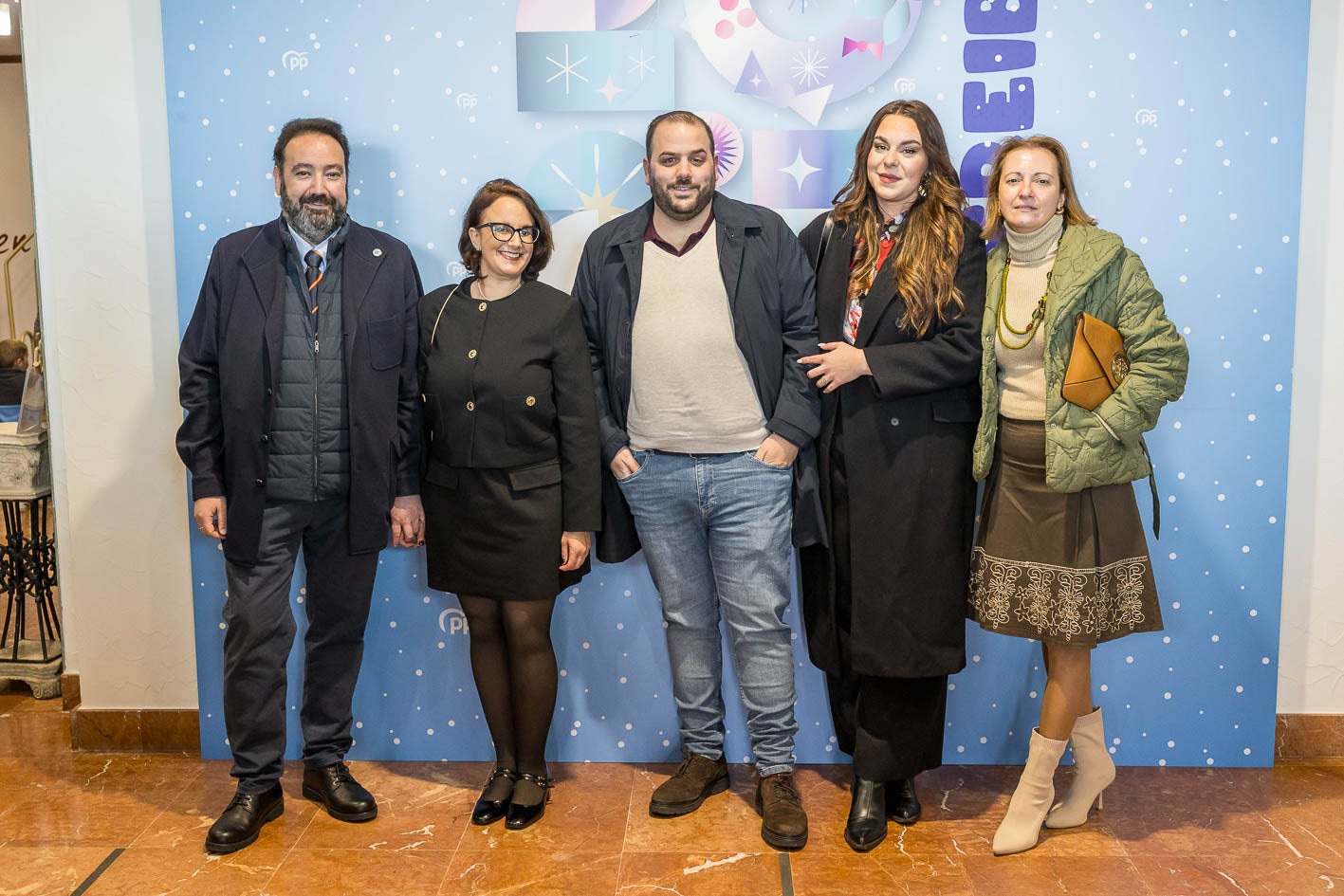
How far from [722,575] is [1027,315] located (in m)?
0.96

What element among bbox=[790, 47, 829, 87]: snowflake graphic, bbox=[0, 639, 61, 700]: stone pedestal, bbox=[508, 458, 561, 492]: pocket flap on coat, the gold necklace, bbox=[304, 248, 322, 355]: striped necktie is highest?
bbox=[790, 47, 829, 87]: snowflake graphic

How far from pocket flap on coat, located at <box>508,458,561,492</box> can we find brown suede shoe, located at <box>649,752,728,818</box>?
33.7 inches

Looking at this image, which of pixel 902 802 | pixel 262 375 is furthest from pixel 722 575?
pixel 262 375

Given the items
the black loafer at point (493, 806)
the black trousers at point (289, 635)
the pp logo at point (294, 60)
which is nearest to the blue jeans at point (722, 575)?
the black loafer at point (493, 806)

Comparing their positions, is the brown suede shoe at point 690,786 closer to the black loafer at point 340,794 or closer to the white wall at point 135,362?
the black loafer at point 340,794

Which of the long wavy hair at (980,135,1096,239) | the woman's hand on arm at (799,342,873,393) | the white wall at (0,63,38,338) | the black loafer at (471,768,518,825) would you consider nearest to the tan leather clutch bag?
the long wavy hair at (980,135,1096,239)

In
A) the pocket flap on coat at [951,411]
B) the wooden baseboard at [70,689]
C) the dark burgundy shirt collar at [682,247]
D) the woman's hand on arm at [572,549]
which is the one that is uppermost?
the dark burgundy shirt collar at [682,247]

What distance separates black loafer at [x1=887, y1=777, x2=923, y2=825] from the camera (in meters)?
2.75

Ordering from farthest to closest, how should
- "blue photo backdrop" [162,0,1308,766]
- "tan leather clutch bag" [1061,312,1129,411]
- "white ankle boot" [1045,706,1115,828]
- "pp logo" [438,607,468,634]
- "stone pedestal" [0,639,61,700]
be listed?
1. "stone pedestal" [0,639,61,700]
2. "pp logo" [438,607,468,634]
3. "blue photo backdrop" [162,0,1308,766]
4. "white ankle boot" [1045,706,1115,828]
5. "tan leather clutch bag" [1061,312,1129,411]

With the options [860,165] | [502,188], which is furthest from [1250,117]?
[502,188]

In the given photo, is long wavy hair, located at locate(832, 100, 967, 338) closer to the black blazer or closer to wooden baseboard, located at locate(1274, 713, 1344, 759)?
the black blazer

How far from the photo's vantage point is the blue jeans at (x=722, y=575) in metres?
2.66

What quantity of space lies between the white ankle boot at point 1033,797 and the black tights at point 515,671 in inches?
45.4

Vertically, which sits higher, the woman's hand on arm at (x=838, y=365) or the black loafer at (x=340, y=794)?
the woman's hand on arm at (x=838, y=365)
